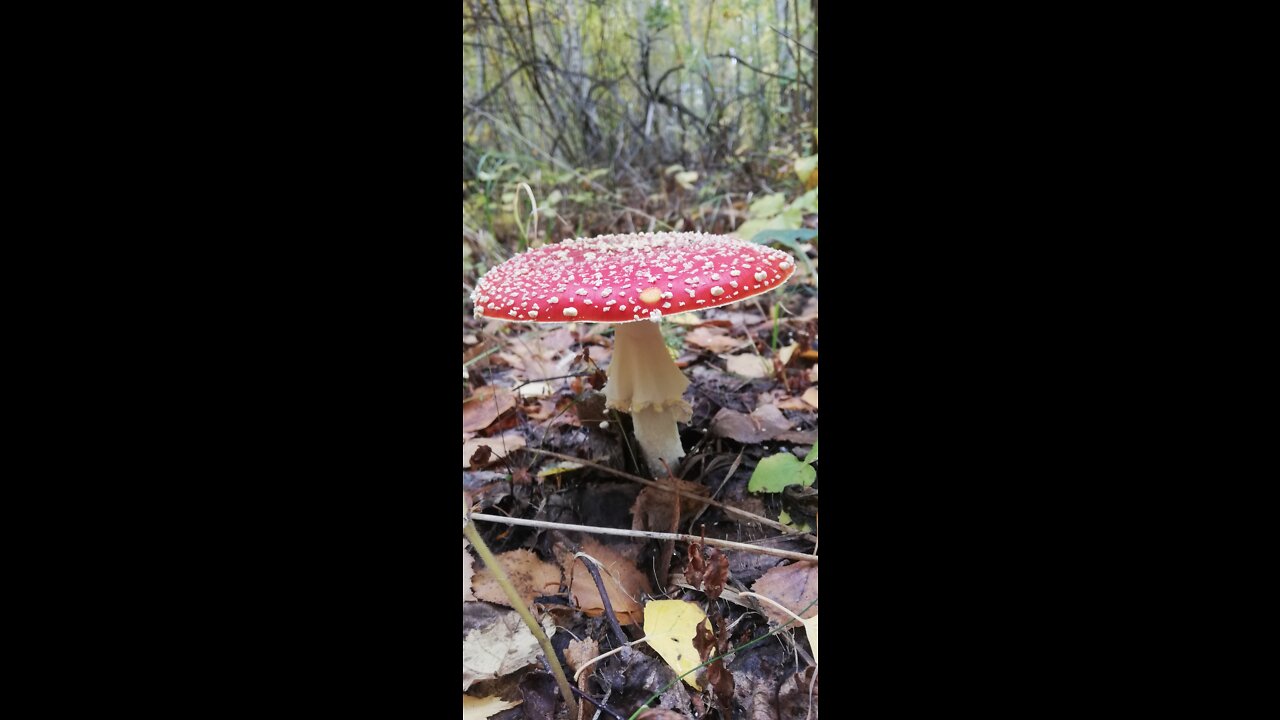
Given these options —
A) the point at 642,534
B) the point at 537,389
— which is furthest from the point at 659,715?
the point at 537,389

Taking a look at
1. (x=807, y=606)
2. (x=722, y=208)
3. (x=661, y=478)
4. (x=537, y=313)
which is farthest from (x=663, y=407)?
(x=722, y=208)

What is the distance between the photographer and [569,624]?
1.38 meters

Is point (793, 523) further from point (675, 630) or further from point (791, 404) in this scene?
point (791, 404)

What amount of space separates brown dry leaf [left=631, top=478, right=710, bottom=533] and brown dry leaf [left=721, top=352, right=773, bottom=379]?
700 millimetres

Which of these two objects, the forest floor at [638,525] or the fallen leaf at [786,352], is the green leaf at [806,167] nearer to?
the forest floor at [638,525]

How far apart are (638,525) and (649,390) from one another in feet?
1.21

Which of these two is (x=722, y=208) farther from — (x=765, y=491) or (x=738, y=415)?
(x=765, y=491)

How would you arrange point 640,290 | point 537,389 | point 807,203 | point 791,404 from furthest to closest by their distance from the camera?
point 807,203 < point 537,389 < point 791,404 < point 640,290

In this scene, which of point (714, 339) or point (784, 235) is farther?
point (714, 339)

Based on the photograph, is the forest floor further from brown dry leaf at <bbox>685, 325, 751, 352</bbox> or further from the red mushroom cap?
the red mushroom cap

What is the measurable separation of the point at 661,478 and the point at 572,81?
1.74 metres

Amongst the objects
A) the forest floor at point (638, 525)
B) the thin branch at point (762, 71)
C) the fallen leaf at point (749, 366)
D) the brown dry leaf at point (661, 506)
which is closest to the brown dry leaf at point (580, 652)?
the forest floor at point (638, 525)

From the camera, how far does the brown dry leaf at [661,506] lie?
1.65m

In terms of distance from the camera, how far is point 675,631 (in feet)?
4.24
